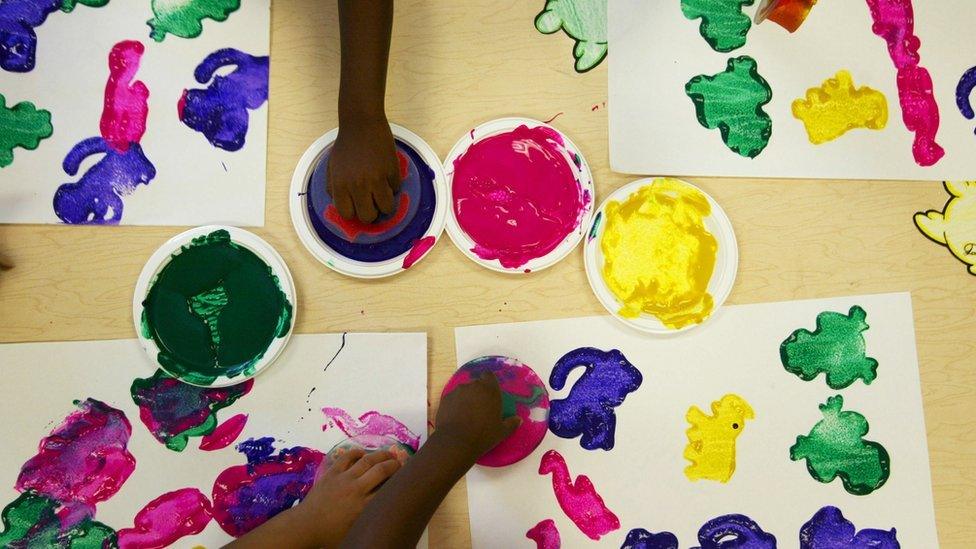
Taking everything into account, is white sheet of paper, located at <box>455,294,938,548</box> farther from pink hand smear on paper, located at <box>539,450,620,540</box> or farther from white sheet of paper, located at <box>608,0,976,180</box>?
white sheet of paper, located at <box>608,0,976,180</box>

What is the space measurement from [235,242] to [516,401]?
1.32ft

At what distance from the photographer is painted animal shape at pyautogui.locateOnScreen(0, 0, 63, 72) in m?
0.78

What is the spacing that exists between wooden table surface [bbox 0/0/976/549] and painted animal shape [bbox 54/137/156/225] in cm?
2

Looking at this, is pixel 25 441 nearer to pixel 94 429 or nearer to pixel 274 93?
pixel 94 429

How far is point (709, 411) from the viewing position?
0.80 metres

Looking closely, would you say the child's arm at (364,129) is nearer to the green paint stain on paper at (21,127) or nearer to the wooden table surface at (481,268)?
the wooden table surface at (481,268)

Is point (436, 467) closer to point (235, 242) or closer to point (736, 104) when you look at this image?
point (235, 242)

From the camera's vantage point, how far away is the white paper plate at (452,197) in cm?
79

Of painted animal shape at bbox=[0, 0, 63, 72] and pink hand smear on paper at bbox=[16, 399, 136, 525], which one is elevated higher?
painted animal shape at bbox=[0, 0, 63, 72]

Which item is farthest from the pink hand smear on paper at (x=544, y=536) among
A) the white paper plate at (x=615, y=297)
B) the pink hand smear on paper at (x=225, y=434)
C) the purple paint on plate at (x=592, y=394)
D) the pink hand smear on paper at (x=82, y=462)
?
the pink hand smear on paper at (x=82, y=462)

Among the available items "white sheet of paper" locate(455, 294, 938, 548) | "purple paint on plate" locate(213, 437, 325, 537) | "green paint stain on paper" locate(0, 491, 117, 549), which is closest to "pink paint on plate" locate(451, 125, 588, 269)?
"white sheet of paper" locate(455, 294, 938, 548)

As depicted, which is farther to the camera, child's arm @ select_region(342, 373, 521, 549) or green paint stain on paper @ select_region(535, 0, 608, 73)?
green paint stain on paper @ select_region(535, 0, 608, 73)

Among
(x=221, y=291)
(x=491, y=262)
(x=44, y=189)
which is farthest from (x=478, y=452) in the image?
(x=44, y=189)

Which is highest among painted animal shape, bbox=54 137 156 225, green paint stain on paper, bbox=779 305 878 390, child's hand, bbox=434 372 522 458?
painted animal shape, bbox=54 137 156 225
